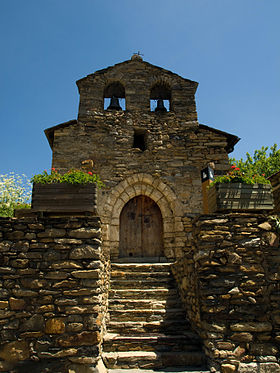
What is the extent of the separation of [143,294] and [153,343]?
3.89 feet

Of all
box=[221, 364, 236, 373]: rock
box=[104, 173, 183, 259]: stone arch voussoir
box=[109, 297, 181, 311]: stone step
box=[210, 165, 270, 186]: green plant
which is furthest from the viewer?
box=[104, 173, 183, 259]: stone arch voussoir

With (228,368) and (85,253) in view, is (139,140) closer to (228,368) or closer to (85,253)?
(85,253)

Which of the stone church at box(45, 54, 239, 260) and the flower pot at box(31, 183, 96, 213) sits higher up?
the stone church at box(45, 54, 239, 260)

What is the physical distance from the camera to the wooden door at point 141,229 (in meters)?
7.00

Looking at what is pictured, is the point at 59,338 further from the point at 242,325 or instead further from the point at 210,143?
the point at 210,143

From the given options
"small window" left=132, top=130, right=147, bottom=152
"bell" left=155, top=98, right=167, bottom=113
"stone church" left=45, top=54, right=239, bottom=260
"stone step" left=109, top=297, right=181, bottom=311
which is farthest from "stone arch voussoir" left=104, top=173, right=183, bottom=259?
"bell" left=155, top=98, right=167, bottom=113

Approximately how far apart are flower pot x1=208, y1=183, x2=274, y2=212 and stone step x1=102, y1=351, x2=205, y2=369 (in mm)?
2084

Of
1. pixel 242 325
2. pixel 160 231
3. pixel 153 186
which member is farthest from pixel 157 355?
pixel 153 186

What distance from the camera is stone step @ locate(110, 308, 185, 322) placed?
449 cm

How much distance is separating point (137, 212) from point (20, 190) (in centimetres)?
1193

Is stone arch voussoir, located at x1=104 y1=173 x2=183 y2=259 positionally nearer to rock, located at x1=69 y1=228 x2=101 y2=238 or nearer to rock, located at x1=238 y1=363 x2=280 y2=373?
rock, located at x1=69 y1=228 x2=101 y2=238

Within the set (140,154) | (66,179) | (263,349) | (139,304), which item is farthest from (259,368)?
(140,154)

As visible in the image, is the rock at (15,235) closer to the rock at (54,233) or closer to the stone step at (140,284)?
the rock at (54,233)

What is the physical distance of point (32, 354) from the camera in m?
3.33
